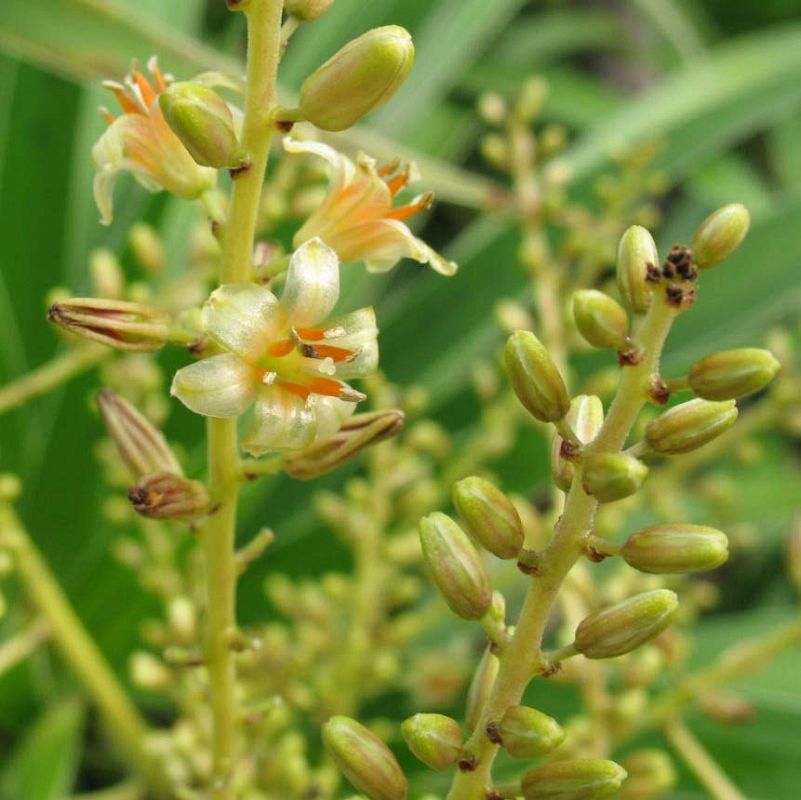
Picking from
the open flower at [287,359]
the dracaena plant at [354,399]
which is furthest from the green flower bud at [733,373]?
the open flower at [287,359]

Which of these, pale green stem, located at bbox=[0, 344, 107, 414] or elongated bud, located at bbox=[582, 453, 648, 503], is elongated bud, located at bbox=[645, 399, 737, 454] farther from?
pale green stem, located at bbox=[0, 344, 107, 414]

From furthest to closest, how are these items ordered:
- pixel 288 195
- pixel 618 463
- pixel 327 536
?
pixel 327 536, pixel 288 195, pixel 618 463

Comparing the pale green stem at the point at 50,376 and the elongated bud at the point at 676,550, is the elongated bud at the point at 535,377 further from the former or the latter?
the pale green stem at the point at 50,376

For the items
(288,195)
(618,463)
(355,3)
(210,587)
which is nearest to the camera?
(618,463)

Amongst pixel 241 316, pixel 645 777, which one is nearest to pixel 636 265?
pixel 241 316

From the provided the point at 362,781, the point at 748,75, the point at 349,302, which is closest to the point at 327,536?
the point at 349,302

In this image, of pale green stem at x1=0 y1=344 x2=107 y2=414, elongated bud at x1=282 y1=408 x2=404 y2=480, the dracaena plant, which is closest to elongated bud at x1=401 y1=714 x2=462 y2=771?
the dracaena plant

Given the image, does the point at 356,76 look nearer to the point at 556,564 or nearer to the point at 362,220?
the point at 362,220

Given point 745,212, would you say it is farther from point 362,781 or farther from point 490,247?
point 490,247
